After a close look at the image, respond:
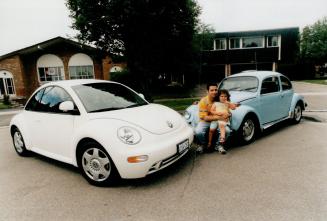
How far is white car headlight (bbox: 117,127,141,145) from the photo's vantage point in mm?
3401

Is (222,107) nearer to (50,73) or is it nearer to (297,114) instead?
(297,114)

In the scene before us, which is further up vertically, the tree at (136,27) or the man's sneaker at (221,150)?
the tree at (136,27)

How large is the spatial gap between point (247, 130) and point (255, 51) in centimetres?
2971

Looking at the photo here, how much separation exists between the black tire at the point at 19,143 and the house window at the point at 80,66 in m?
19.7

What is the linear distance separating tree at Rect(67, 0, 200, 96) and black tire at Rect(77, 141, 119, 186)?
29.3ft

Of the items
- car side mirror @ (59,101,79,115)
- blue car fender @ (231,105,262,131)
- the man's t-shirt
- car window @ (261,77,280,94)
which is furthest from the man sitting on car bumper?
car side mirror @ (59,101,79,115)

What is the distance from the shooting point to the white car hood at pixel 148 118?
3635 millimetres

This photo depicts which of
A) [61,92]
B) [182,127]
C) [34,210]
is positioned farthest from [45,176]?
[182,127]

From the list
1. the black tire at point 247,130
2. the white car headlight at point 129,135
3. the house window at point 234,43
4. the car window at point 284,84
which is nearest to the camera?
the white car headlight at point 129,135

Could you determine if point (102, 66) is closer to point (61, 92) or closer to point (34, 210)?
point (61, 92)

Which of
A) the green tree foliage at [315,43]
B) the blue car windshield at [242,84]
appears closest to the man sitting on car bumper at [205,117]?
the blue car windshield at [242,84]

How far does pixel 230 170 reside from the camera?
13.4 feet

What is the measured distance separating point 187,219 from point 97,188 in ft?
5.23

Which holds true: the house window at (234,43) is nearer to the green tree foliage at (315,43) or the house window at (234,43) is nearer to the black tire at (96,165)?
the green tree foliage at (315,43)
